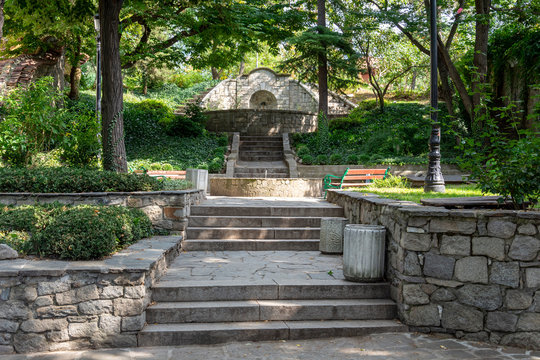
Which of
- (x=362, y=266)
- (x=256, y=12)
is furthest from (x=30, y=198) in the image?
Answer: (x=256, y=12)

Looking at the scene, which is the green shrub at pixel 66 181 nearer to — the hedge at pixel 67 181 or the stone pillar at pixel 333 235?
the hedge at pixel 67 181

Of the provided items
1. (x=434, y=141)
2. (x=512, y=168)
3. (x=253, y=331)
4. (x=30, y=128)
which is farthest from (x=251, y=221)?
(x=30, y=128)

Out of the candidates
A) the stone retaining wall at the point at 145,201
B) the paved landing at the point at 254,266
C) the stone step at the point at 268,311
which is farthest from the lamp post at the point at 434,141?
the stone retaining wall at the point at 145,201

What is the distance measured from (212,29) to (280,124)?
9944 mm

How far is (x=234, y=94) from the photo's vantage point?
28.0 metres

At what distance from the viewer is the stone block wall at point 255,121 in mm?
21328

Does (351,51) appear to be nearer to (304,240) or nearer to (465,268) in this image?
(304,240)

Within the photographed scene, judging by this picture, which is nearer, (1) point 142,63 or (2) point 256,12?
(2) point 256,12

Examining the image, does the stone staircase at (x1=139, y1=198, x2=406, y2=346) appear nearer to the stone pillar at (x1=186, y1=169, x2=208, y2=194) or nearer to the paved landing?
the paved landing

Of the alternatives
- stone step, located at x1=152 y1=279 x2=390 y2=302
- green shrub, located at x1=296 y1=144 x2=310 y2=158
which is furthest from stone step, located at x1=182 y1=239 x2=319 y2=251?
green shrub, located at x1=296 y1=144 x2=310 y2=158

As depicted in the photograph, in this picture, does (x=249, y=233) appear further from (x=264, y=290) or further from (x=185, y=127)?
(x=185, y=127)

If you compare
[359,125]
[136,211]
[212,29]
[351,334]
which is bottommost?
[351,334]

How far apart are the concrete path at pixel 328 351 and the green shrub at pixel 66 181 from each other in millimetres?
3456

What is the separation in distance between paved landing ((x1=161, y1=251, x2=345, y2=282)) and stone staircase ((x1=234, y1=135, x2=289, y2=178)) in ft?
26.0
